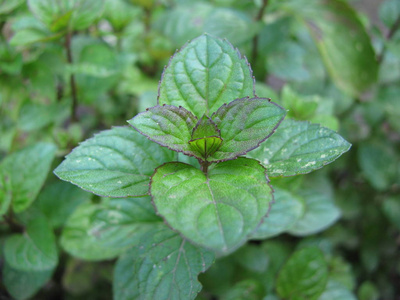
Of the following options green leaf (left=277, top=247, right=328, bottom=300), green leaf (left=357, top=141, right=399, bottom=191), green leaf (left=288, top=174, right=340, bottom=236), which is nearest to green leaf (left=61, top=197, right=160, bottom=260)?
green leaf (left=277, top=247, right=328, bottom=300)

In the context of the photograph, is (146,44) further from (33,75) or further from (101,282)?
(101,282)

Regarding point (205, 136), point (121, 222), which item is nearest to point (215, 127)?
point (205, 136)

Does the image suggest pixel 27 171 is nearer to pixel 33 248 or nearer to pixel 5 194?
pixel 5 194

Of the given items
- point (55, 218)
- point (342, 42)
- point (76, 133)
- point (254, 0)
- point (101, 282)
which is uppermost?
point (254, 0)

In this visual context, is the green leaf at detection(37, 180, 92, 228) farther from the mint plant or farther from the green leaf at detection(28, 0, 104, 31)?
the green leaf at detection(28, 0, 104, 31)

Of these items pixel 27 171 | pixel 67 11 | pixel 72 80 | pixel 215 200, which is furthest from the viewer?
pixel 72 80

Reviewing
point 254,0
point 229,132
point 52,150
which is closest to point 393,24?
point 254,0
